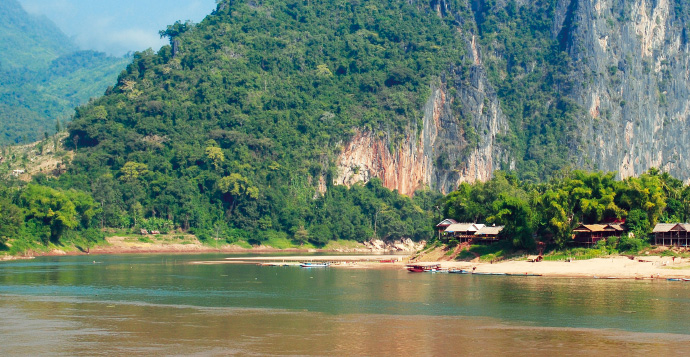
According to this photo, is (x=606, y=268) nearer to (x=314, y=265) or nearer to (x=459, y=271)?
(x=459, y=271)

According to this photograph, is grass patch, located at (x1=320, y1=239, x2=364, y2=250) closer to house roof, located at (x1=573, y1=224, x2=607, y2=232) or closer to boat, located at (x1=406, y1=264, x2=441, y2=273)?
boat, located at (x1=406, y1=264, x2=441, y2=273)

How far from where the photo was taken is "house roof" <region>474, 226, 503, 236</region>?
88.8 m

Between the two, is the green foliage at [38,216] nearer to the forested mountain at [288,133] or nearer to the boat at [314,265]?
the forested mountain at [288,133]

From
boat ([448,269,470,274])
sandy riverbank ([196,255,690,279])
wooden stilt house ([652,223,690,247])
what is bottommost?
boat ([448,269,470,274])

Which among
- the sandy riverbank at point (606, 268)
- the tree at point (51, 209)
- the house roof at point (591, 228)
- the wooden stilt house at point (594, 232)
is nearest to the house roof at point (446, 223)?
the sandy riverbank at point (606, 268)

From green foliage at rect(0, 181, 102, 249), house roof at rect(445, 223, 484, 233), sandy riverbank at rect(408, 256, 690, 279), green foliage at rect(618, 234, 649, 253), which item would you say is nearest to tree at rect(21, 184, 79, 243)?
green foliage at rect(0, 181, 102, 249)

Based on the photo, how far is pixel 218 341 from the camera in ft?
137

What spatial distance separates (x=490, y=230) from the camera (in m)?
89.6

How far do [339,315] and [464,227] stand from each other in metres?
45.9

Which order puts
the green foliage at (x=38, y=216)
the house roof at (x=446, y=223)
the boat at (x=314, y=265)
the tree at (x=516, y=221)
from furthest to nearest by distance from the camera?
1. the green foliage at (x=38, y=216)
2. the house roof at (x=446, y=223)
3. the boat at (x=314, y=265)
4. the tree at (x=516, y=221)

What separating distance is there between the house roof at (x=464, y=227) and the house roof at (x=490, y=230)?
8.88 ft

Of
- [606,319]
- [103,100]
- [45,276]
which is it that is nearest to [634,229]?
[606,319]

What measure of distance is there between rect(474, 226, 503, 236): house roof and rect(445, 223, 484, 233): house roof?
2706 mm

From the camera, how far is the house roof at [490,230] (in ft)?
291
